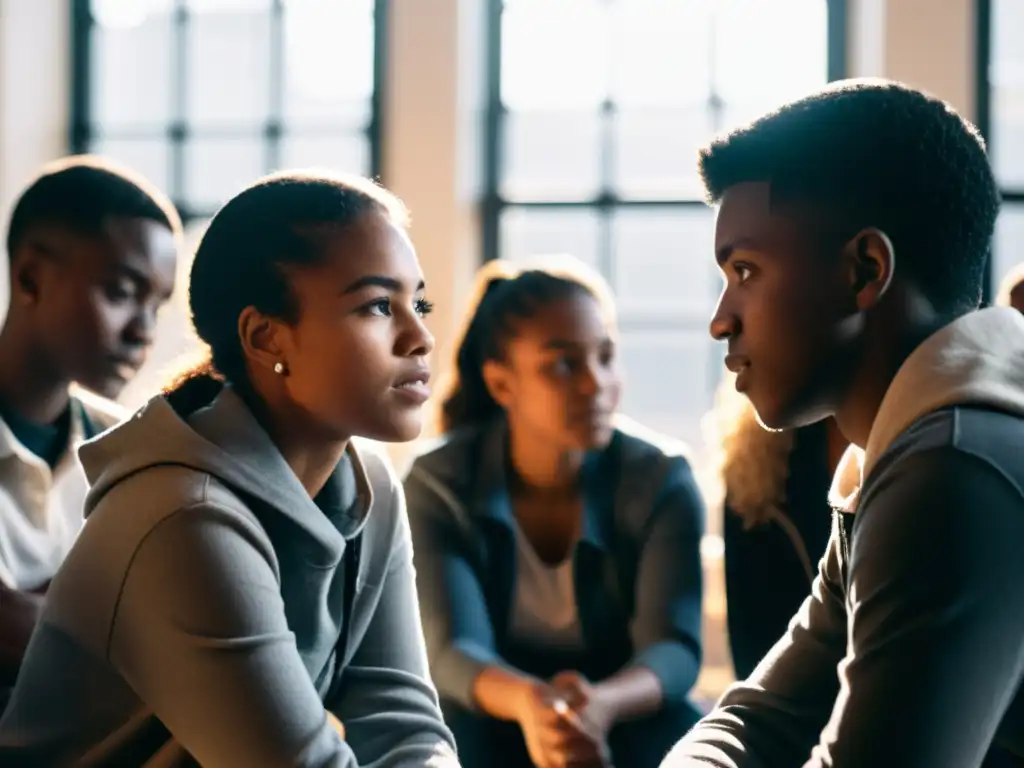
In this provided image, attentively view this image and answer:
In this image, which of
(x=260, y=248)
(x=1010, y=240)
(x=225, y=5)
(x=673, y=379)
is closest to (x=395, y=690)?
(x=260, y=248)

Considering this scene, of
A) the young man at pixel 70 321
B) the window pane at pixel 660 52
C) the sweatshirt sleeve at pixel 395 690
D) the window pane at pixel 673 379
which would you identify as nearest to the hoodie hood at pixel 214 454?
the sweatshirt sleeve at pixel 395 690

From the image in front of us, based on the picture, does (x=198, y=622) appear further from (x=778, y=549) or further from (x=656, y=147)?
(x=656, y=147)

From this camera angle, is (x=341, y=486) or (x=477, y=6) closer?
(x=341, y=486)

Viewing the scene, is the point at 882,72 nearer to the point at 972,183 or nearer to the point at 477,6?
the point at 477,6

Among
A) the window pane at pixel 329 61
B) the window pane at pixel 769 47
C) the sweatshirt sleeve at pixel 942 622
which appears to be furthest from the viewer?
the window pane at pixel 329 61

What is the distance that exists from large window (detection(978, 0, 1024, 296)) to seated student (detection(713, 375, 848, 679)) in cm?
182

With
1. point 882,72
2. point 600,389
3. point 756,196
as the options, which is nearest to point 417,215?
point 882,72

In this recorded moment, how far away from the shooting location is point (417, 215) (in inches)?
158

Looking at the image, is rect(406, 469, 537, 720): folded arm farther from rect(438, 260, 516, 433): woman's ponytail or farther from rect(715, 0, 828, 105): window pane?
rect(715, 0, 828, 105): window pane

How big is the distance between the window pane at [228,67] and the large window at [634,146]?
2.68 feet

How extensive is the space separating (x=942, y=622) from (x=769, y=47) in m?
3.38

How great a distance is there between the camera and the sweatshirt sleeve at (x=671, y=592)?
2330 millimetres

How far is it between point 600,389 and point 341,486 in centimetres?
93

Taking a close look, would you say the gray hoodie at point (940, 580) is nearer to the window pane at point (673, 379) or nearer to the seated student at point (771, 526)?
the seated student at point (771, 526)
